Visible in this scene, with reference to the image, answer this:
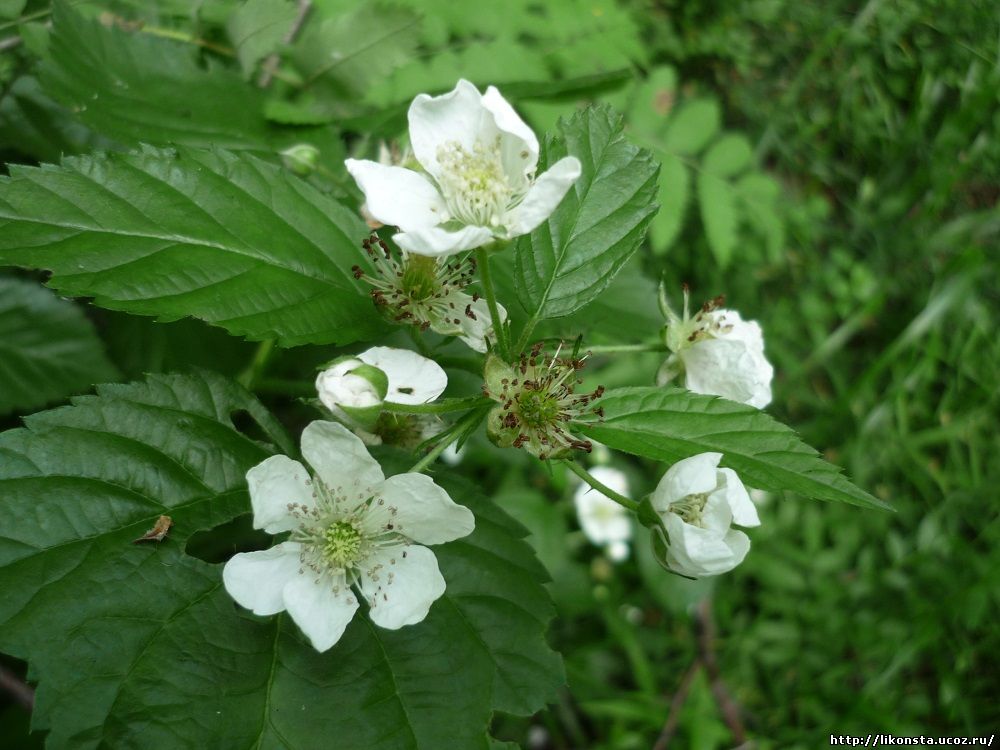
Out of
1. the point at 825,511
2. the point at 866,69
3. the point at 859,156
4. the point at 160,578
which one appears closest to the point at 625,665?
the point at 825,511

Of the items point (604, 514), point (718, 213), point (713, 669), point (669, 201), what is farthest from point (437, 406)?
point (713, 669)

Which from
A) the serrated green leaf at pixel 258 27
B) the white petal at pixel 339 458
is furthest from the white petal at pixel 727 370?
the serrated green leaf at pixel 258 27

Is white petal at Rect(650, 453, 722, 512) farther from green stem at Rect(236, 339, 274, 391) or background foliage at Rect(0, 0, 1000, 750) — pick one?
green stem at Rect(236, 339, 274, 391)

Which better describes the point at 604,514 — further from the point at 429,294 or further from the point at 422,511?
the point at 422,511

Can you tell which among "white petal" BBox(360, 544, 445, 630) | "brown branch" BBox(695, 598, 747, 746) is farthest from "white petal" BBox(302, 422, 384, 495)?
"brown branch" BBox(695, 598, 747, 746)

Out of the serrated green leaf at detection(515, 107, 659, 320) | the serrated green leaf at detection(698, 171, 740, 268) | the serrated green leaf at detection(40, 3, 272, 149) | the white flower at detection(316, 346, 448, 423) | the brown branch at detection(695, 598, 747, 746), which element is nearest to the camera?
the white flower at detection(316, 346, 448, 423)

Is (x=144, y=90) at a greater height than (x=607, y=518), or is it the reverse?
(x=144, y=90)

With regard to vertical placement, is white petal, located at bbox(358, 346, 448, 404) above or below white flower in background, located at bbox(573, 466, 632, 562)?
above
